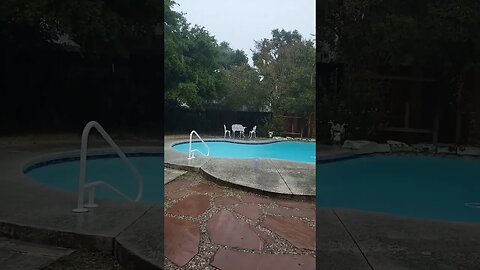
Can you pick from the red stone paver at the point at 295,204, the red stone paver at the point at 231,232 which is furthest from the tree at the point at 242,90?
the red stone paver at the point at 231,232

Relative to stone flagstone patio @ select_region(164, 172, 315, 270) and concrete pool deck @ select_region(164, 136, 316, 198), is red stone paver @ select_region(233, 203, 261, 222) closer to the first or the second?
stone flagstone patio @ select_region(164, 172, 315, 270)

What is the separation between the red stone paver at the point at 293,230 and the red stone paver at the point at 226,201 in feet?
2.10

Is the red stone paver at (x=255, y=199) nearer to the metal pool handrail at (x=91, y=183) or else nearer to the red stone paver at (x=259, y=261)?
the red stone paver at (x=259, y=261)

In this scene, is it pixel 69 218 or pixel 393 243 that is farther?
pixel 69 218

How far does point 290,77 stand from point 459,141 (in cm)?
547

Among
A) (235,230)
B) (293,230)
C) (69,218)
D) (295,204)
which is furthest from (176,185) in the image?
(69,218)

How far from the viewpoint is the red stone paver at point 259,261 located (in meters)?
2.47

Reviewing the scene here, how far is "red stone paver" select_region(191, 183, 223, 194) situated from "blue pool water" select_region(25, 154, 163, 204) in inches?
77.3

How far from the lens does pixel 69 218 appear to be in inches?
101

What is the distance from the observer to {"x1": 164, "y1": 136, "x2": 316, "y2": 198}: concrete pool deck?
469 cm

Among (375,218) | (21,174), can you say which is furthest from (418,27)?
(21,174)

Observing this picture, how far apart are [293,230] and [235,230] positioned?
479 mm

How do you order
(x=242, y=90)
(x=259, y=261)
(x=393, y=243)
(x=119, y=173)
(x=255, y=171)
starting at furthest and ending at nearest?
(x=242, y=90)
(x=255, y=171)
(x=119, y=173)
(x=259, y=261)
(x=393, y=243)

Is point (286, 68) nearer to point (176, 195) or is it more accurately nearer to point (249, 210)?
point (176, 195)
